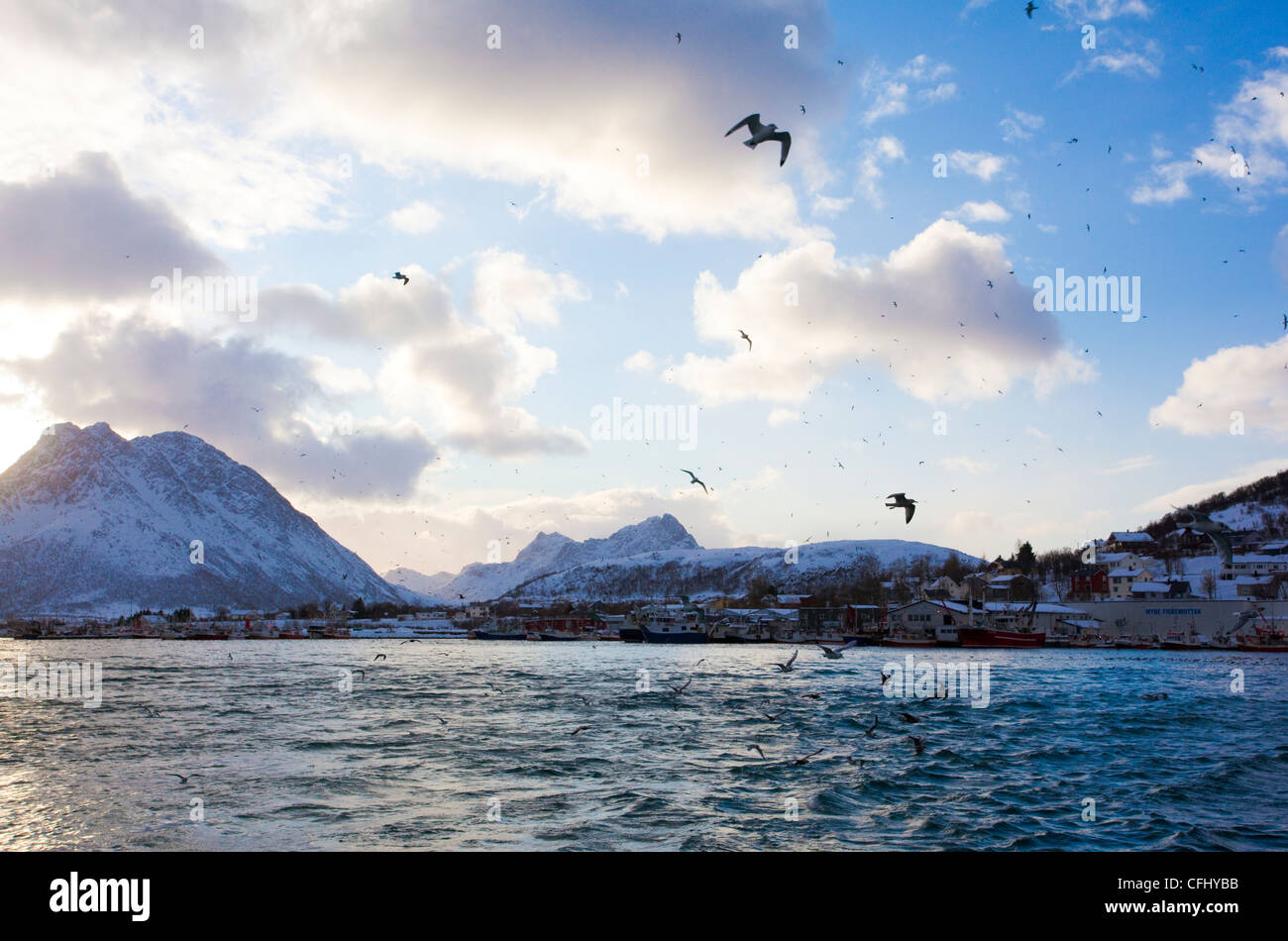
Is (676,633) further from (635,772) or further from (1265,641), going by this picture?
(635,772)

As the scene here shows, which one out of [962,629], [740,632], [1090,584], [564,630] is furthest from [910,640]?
[564,630]

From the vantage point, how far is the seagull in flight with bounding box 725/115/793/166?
20453mm

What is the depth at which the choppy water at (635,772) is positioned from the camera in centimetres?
1510

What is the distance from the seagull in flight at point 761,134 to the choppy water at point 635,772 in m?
15.3

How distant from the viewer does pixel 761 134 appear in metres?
20.7

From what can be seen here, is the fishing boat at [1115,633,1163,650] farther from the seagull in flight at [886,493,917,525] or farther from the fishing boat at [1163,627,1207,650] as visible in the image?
the seagull in flight at [886,493,917,525]

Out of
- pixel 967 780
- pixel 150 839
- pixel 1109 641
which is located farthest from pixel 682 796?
pixel 1109 641

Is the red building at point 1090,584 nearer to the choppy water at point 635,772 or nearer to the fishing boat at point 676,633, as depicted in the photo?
the fishing boat at point 676,633

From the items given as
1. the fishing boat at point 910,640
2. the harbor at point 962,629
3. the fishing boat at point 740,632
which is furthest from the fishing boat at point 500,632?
the fishing boat at point 910,640

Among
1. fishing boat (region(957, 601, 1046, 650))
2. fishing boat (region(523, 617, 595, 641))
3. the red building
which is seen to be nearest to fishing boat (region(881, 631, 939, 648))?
fishing boat (region(957, 601, 1046, 650))

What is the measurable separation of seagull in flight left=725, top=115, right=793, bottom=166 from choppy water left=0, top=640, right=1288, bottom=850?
50.1 ft
